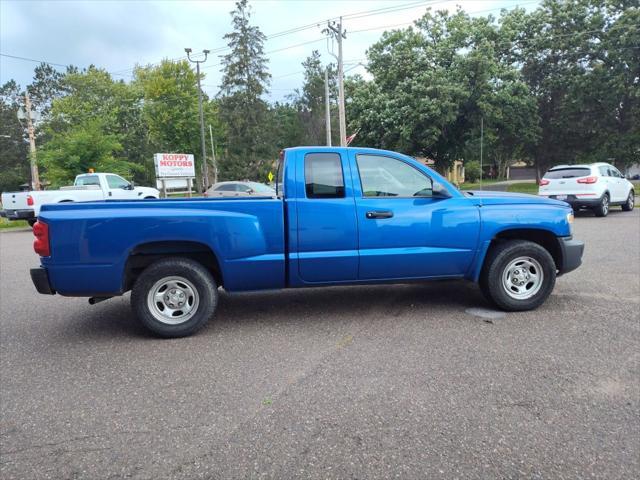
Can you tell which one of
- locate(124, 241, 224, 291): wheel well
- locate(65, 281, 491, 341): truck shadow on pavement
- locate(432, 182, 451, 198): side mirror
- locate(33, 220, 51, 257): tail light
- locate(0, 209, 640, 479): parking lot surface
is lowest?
locate(0, 209, 640, 479): parking lot surface

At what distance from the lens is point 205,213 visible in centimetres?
451

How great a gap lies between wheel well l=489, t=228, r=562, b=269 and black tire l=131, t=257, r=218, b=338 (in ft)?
10.5

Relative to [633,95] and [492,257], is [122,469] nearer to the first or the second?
[492,257]

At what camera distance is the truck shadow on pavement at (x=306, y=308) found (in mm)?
4996

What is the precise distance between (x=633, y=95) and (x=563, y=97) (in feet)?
14.4

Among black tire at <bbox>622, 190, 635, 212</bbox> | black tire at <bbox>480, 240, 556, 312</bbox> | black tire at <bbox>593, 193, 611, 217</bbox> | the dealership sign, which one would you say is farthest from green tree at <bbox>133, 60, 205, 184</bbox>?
black tire at <bbox>480, 240, 556, 312</bbox>

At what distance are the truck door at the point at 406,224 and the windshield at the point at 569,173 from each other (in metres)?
11.3

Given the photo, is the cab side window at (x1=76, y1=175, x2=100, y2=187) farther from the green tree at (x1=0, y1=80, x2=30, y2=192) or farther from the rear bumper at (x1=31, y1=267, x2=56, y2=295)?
the green tree at (x1=0, y1=80, x2=30, y2=192)

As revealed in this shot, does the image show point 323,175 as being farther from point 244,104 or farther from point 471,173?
point 471,173

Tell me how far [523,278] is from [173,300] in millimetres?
3802

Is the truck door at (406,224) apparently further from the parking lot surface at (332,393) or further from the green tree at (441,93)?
the green tree at (441,93)

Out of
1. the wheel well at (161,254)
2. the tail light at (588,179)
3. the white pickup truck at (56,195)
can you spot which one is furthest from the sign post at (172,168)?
the wheel well at (161,254)

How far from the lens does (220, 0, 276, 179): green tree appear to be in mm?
47312

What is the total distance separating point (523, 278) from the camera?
205 inches
